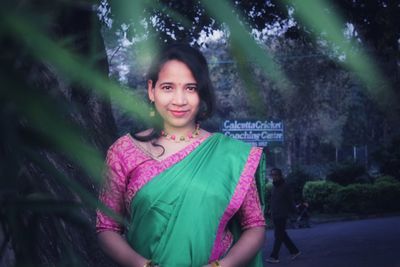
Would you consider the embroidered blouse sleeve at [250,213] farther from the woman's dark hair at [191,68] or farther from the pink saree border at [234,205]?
the woman's dark hair at [191,68]

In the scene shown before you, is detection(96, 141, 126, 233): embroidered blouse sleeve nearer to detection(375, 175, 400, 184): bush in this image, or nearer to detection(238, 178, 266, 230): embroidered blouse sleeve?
detection(238, 178, 266, 230): embroidered blouse sleeve

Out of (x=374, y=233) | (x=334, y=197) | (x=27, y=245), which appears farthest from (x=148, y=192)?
(x=334, y=197)

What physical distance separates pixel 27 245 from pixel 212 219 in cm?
109

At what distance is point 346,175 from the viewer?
21.1 meters

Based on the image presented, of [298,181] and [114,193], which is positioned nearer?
[114,193]

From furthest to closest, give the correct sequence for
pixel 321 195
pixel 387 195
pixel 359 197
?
pixel 321 195 → pixel 387 195 → pixel 359 197

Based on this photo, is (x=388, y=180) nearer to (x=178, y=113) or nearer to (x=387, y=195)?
(x=387, y=195)

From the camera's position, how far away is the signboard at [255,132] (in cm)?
1351

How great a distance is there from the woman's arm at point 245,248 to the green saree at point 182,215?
0.05 meters

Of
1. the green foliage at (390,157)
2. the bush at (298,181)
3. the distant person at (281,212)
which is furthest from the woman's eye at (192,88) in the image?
the green foliage at (390,157)

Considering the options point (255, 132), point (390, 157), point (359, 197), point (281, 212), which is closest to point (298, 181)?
point (359, 197)

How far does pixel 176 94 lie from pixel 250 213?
39 cm

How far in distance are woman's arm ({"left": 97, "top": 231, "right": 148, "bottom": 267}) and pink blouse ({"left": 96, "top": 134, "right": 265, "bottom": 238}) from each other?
22 millimetres

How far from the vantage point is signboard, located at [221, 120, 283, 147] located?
13.5 metres
